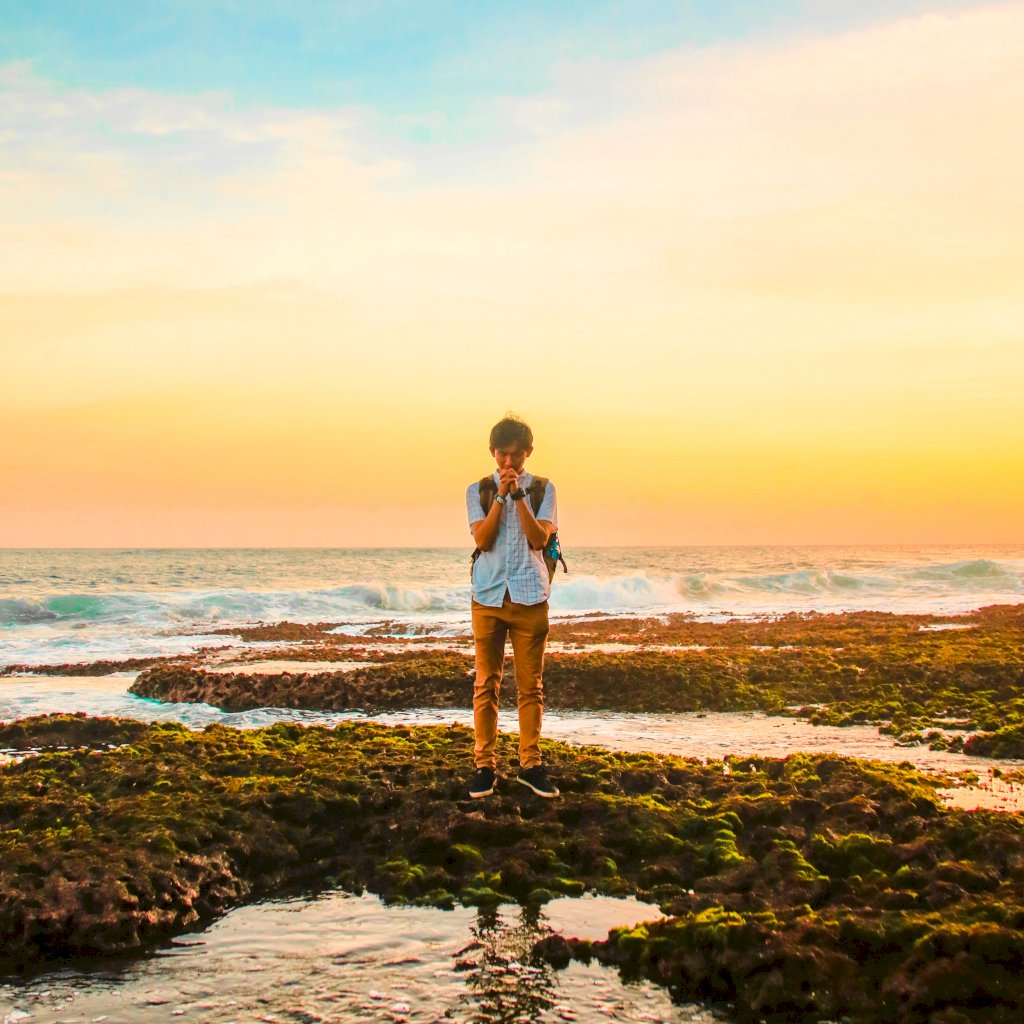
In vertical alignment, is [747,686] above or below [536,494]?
below

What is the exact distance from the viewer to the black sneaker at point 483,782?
7.00m

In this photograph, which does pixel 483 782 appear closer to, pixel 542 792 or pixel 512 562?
pixel 542 792

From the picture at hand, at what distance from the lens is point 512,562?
22.9 feet

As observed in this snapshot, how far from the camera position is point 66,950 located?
501 cm

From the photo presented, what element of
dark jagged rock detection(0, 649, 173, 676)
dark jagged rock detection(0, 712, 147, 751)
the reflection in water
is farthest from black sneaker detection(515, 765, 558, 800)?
dark jagged rock detection(0, 649, 173, 676)

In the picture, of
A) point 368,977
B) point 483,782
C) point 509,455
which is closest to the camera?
point 368,977

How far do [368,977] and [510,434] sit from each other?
362 centimetres

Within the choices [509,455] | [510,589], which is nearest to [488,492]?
[509,455]

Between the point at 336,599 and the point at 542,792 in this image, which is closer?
the point at 542,792

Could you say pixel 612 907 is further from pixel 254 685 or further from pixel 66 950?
pixel 254 685

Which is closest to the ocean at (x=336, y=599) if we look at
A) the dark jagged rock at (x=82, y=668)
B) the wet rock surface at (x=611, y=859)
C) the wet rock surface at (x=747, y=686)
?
the dark jagged rock at (x=82, y=668)

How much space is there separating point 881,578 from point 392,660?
4089 cm

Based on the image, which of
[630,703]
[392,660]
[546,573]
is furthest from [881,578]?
[546,573]

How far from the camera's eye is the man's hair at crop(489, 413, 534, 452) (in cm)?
690
